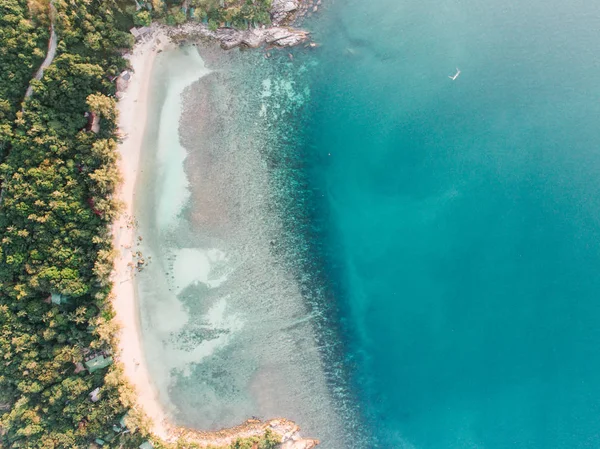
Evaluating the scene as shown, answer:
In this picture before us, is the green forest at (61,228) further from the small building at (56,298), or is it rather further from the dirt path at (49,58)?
the dirt path at (49,58)

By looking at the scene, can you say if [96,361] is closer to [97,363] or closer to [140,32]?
[97,363]

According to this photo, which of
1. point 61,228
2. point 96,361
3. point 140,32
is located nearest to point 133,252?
point 61,228

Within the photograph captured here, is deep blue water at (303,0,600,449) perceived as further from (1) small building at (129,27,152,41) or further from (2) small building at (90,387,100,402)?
(2) small building at (90,387,100,402)

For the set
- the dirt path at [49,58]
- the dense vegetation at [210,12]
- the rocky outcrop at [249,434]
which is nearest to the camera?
the dirt path at [49,58]

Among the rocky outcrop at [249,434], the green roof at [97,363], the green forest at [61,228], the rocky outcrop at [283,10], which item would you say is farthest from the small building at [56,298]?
the rocky outcrop at [283,10]

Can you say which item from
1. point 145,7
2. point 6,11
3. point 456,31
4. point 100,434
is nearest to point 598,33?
point 456,31

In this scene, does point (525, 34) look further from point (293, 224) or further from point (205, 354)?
point (205, 354)
